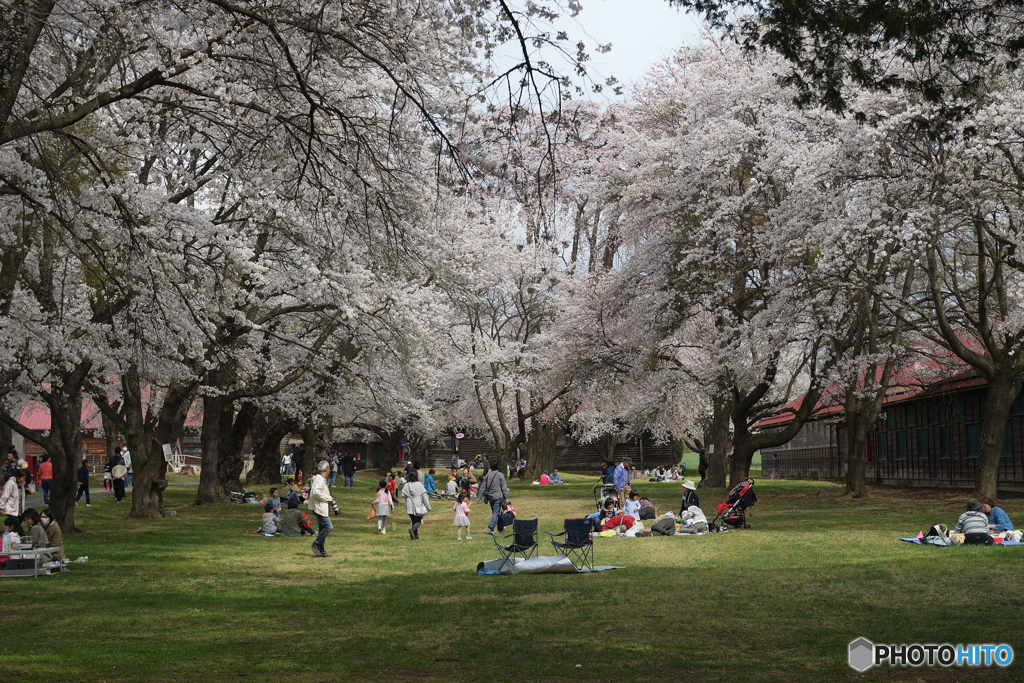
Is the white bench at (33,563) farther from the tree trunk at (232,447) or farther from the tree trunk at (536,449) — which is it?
the tree trunk at (536,449)

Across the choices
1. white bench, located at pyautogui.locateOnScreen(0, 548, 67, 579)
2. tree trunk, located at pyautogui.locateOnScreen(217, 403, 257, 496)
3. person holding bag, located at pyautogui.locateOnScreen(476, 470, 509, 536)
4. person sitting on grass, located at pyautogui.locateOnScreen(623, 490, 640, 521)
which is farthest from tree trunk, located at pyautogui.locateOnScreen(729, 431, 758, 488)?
white bench, located at pyautogui.locateOnScreen(0, 548, 67, 579)

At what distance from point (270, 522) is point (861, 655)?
16.3m

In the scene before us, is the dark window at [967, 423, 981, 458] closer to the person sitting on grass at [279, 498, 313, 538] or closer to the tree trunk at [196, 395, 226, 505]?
the person sitting on grass at [279, 498, 313, 538]

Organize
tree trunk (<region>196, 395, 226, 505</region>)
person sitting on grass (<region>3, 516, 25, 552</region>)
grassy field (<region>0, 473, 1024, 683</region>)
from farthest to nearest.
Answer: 1. tree trunk (<region>196, 395, 226, 505</region>)
2. person sitting on grass (<region>3, 516, 25, 552</region>)
3. grassy field (<region>0, 473, 1024, 683</region>)

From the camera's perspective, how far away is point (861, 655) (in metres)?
8.08

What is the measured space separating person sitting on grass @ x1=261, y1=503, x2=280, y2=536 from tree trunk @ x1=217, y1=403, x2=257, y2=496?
41.1ft

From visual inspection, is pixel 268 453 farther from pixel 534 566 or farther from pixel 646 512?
pixel 534 566

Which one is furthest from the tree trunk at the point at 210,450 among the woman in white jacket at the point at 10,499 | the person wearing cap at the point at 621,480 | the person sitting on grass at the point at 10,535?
the person sitting on grass at the point at 10,535

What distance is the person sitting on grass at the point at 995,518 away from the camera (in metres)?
16.8

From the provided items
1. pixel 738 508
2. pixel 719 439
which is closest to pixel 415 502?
pixel 738 508

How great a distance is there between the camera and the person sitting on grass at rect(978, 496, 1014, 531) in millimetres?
16797


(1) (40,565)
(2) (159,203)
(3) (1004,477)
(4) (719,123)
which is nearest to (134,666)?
(1) (40,565)

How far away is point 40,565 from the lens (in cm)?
1492

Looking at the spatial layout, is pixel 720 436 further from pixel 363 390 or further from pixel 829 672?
pixel 829 672
